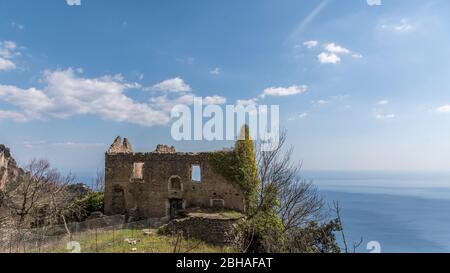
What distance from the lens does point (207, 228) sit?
67.8 feet

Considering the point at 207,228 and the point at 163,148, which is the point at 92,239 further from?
the point at 163,148

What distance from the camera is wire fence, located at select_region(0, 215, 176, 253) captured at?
14.3m

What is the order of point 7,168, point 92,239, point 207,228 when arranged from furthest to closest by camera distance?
point 7,168
point 207,228
point 92,239

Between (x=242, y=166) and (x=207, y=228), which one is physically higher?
(x=242, y=166)

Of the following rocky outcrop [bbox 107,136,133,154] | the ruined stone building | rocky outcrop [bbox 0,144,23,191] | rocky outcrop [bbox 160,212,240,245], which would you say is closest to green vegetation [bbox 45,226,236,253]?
rocky outcrop [bbox 160,212,240,245]

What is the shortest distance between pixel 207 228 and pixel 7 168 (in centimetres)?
2566

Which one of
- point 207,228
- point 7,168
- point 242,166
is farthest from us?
point 7,168

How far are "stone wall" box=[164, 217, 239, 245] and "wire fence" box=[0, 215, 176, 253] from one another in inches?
57.6

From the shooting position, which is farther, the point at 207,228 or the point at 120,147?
the point at 120,147

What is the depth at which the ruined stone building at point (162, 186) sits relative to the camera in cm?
2422

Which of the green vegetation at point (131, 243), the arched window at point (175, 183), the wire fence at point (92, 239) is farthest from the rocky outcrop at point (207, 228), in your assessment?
the arched window at point (175, 183)

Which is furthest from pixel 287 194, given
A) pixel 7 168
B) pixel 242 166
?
pixel 7 168

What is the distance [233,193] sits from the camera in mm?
24000
